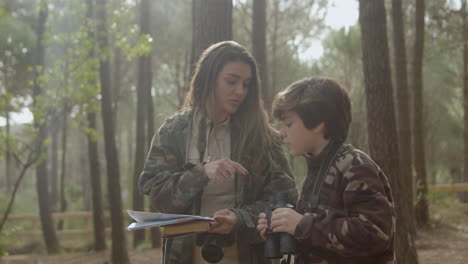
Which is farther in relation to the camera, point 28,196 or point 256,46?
point 28,196

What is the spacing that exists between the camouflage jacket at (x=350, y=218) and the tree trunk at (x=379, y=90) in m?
3.50

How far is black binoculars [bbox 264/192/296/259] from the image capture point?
1.92 meters

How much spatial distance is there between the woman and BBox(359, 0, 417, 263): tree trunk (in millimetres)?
2966

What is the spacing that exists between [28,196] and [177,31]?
599 inches

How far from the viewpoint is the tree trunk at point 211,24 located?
3.94 meters

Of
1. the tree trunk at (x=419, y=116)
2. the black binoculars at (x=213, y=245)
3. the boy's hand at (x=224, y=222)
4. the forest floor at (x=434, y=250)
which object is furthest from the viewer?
the tree trunk at (x=419, y=116)

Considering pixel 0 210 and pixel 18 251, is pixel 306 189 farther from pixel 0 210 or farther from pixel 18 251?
pixel 0 210

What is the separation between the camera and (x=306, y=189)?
2.07 meters

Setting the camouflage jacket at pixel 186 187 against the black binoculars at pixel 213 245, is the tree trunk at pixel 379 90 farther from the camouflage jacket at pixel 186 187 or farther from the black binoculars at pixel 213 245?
the black binoculars at pixel 213 245

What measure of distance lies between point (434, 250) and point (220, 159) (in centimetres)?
684

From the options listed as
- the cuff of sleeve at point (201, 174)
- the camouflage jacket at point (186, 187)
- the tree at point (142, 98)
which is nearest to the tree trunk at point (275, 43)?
the tree at point (142, 98)

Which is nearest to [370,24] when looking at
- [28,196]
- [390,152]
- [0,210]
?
[390,152]

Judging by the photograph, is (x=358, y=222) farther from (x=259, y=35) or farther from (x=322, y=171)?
(x=259, y=35)

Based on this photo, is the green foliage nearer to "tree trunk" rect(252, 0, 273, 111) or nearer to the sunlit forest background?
the sunlit forest background
